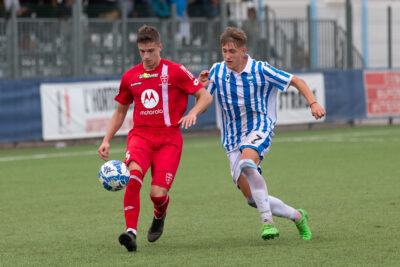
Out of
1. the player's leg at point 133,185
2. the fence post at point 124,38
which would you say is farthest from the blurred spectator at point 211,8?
the player's leg at point 133,185

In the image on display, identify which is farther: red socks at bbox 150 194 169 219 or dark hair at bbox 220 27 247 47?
red socks at bbox 150 194 169 219

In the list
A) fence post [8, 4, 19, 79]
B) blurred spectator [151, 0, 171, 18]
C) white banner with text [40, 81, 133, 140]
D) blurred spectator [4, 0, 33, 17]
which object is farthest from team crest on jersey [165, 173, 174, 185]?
blurred spectator [151, 0, 171, 18]

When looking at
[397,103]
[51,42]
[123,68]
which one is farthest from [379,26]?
[51,42]

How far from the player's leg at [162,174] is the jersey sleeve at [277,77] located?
3.00 ft

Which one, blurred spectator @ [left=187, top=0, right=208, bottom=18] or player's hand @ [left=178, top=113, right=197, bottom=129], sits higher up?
blurred spectator @ [left=187, top=0, right=208, bottom=18]

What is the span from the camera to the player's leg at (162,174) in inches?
290

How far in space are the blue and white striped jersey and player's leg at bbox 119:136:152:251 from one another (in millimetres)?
776

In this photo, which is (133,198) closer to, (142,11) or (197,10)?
(142,11)

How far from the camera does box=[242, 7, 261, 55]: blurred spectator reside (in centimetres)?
2209

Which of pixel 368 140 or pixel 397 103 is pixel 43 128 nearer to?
pixel 368 140

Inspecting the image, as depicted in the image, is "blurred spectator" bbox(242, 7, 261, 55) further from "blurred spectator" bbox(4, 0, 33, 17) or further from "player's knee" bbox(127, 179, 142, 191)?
"player's knee" bbox(127, 179, 142, 191)

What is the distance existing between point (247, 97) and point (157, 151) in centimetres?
91

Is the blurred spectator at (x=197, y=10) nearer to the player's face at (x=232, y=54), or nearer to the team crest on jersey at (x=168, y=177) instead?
the player's face at (x=232, y=54)

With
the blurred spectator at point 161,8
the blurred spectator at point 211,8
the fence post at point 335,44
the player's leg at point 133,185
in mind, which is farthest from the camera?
the fence post at point 335,44
